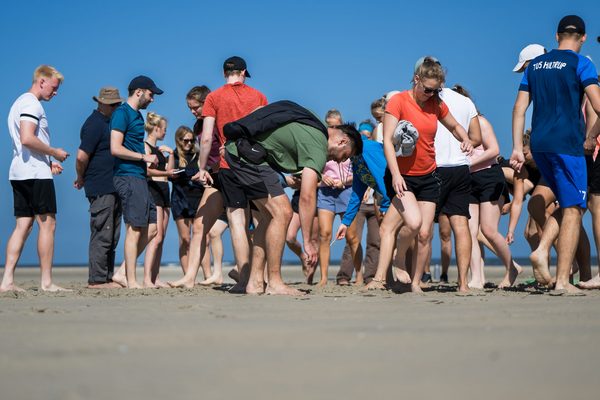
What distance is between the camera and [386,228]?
7777mm

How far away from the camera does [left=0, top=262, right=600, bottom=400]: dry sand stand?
8.71ft

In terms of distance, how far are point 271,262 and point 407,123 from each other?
1.58 metres

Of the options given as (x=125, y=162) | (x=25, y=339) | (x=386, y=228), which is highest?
(x=125, y=162)

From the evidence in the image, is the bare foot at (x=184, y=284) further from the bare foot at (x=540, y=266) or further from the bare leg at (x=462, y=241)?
the bare foot at (x=540, y=266)

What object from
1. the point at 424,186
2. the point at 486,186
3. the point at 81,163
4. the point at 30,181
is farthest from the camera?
the point at 81,163

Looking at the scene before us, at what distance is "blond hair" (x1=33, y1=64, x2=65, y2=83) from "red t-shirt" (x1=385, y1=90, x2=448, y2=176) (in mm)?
3202

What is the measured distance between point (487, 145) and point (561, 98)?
1.55m

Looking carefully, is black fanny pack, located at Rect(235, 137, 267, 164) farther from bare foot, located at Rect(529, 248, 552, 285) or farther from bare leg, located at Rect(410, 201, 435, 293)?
bare foot, located at Rect(529, 248, 552, 285)

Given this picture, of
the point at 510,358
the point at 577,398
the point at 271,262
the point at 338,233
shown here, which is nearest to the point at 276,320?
the point at 510,358

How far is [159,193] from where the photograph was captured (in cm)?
1045

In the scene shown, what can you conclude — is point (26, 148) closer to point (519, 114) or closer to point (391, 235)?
point (391, 235)

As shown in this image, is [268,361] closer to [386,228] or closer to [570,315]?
[570,315]

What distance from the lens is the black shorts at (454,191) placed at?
7742 mm

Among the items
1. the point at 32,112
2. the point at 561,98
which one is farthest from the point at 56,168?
the point at 561,98
